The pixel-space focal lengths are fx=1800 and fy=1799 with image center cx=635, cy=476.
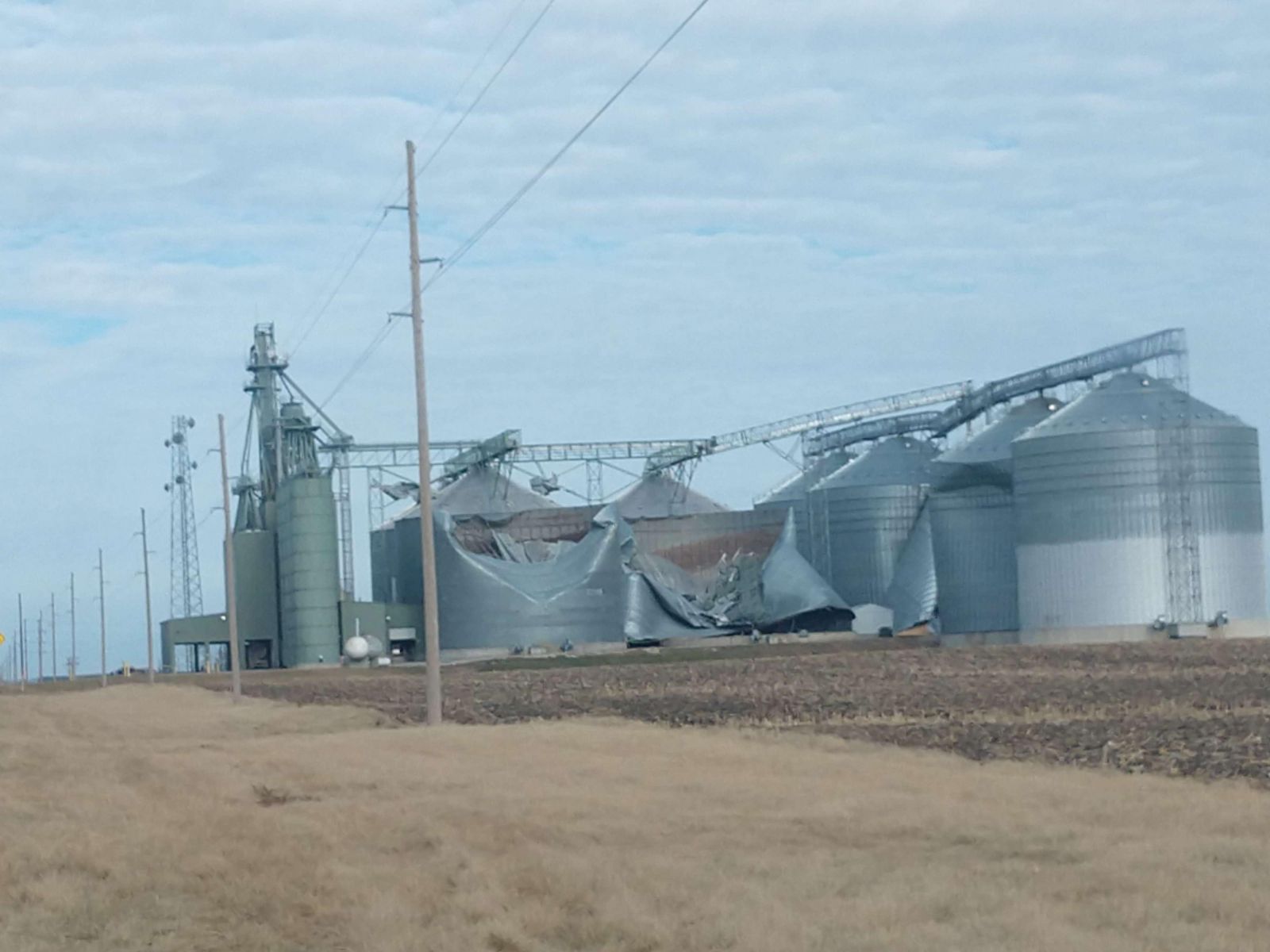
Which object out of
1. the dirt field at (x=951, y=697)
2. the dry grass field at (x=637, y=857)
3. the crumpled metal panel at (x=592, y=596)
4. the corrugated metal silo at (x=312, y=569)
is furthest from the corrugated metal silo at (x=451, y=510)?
the dry grass field at (x=637, y=857)

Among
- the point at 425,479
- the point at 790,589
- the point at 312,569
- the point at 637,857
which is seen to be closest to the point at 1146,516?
the point at 790,589

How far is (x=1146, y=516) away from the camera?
83.0m

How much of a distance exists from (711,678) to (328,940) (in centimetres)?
4753

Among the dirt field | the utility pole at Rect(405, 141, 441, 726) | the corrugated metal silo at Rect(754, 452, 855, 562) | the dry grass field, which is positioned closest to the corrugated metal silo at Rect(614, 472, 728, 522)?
the corrugated metal silo at Rect(754, 452, 855, 562)

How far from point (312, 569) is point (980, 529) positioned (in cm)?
3622

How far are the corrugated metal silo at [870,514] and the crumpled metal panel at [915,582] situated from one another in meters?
1.52

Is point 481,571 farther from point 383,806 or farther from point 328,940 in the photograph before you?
point 328,940

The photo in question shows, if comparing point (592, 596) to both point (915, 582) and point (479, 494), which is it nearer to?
point (479, 494)

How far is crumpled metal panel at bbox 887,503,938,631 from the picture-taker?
353ft

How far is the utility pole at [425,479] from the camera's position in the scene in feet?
115

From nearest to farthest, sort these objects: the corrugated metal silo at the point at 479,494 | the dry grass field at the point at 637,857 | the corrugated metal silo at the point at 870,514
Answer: the dry grass field at the point at 637,857
the corrugated metal silo at the point at 870,514
the corrugated metal silo at the point at 479,494

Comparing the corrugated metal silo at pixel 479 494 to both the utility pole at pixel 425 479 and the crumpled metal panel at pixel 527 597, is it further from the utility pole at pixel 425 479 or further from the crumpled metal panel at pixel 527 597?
the utility pole at pixel 425 479

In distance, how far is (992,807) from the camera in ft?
58.6

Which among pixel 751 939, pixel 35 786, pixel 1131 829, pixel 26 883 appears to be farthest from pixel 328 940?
pixel 35 786
